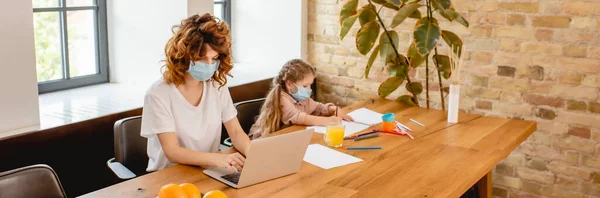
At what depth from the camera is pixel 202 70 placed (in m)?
2.80

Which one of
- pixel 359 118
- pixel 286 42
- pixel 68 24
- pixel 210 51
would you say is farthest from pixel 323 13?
pixel 210 51

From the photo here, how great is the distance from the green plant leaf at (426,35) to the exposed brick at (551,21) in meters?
0.60

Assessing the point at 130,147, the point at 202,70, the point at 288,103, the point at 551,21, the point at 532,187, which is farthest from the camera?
the point at 532,187

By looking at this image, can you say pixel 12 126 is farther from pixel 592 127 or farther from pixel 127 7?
pixel 592 127

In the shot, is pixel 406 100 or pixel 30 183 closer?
pixel 30 183

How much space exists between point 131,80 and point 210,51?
1475 millimetres

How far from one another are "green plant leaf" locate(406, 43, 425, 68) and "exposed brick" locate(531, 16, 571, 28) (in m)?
0.66

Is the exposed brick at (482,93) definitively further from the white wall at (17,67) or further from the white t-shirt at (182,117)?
the white wall at (17,67)

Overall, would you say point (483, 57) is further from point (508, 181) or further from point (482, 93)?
point (508, 181)

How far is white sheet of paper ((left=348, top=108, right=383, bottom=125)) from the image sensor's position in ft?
11.5

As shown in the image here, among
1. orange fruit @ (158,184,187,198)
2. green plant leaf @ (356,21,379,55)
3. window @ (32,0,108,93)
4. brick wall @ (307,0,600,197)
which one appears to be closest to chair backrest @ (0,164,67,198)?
orange fruit @ (158,184,187,198)

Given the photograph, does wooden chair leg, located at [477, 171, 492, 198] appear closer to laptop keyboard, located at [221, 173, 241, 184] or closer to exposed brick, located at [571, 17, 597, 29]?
exposed brick, located at [571, 17, 597, 29]

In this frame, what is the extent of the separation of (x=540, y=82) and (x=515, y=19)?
393 millimetres

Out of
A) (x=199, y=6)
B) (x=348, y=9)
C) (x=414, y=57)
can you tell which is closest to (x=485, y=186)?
(x=414, y=57)
